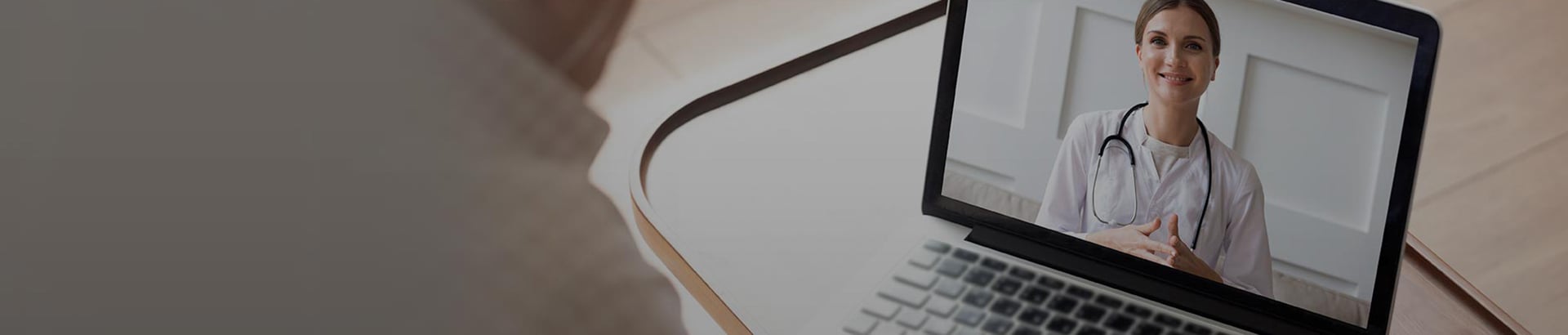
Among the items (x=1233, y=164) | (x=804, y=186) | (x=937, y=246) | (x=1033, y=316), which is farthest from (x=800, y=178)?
(x=1233, y=164)

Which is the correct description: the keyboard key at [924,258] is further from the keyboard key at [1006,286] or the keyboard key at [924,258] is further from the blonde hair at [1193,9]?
the blonde hair at [1193,9]

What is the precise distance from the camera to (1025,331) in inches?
38.9

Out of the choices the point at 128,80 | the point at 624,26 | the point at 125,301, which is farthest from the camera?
the point at 624,26

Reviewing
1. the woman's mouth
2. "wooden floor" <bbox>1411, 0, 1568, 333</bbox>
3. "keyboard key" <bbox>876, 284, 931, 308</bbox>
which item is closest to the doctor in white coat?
the woman's mouth

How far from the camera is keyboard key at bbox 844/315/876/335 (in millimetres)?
997

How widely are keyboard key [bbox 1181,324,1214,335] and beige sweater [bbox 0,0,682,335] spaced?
373 mm

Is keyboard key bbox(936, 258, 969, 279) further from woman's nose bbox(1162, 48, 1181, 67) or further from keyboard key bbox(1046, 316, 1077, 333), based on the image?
woman's nose bbox(1162, 48, 1181, 67)

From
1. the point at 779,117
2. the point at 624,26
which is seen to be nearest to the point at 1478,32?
the point at 779,117

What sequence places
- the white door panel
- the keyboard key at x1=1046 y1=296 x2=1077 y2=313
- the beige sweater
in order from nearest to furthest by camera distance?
the white door panel, the keyboard key at x1=1046 y1=296 x2=1077 y2=313, the beige sweater

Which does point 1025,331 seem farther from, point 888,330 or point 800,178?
point 800,178

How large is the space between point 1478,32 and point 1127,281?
61 centimetres

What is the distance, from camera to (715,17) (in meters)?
1.46

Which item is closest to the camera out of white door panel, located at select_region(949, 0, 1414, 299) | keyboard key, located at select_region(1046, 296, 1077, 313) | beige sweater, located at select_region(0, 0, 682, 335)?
white door panel, located at select_region(949, 0, 1414, 299)

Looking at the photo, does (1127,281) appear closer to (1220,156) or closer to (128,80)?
(1220,156)
